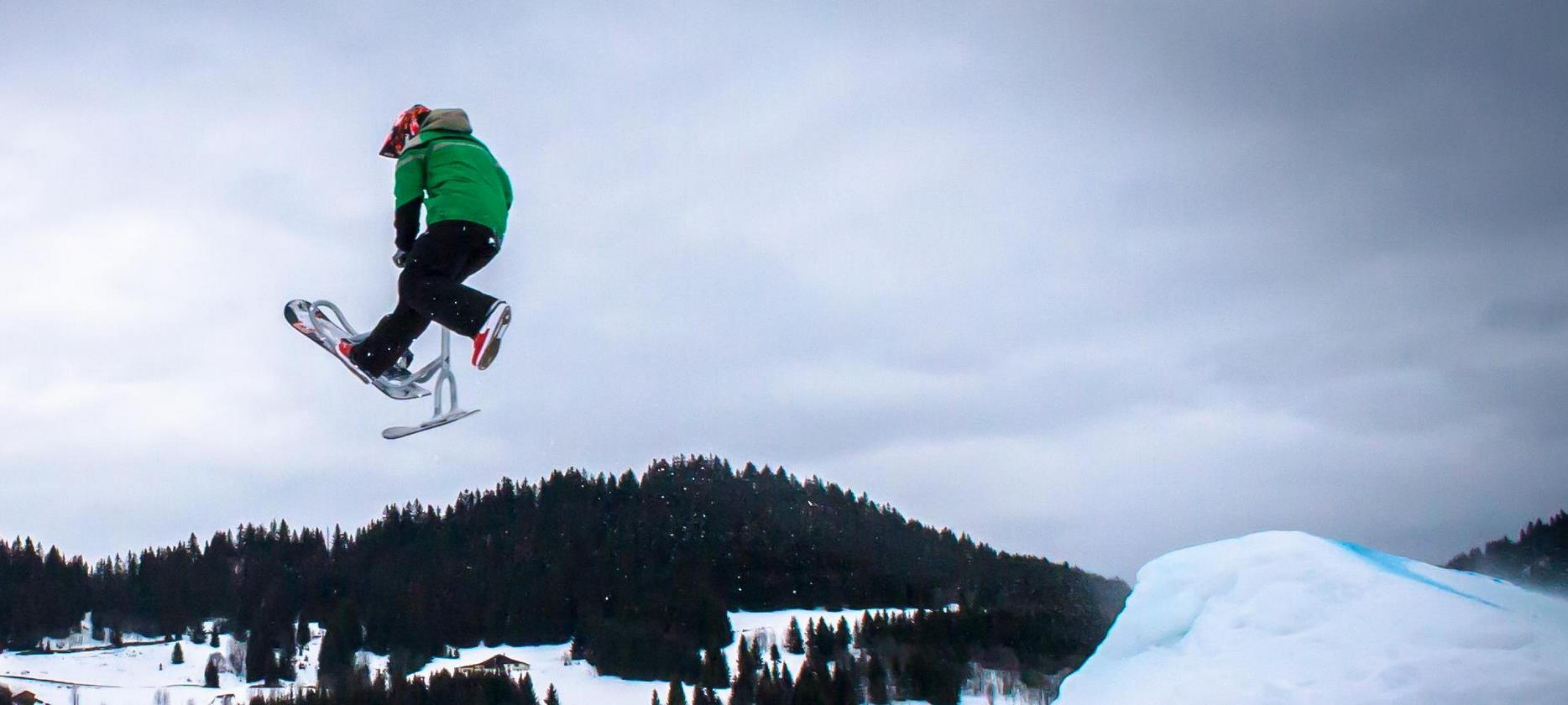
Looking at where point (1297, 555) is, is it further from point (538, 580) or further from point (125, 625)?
point (125, 625)

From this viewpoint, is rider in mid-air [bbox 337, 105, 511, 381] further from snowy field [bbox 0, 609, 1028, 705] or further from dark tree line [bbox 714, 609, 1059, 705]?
snowy field [bbox 0, 609, 1028, 705]

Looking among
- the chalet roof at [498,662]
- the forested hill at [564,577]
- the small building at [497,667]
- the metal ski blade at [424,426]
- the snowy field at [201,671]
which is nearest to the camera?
the metal ski blade at [424,426]

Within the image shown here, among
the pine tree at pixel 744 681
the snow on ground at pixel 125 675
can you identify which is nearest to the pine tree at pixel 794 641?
the pine tree at pixel 744 681

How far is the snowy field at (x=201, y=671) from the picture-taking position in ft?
297

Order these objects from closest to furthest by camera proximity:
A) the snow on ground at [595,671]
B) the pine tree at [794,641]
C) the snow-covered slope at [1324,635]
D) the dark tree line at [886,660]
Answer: the snow-covered slope at [1324,635], the dark tree line at [886,660], the snow on ground at [595,671], the pine tree at [794,641]

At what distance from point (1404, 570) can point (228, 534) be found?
13209 centimetres

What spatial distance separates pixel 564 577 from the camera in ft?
372

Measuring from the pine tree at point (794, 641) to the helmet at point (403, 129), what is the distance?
89.7 m

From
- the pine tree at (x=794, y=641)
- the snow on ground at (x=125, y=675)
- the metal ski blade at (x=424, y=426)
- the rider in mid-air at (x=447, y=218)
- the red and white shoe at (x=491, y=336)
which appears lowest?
the pine tree at (x=794, y=641)

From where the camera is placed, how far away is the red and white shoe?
29.9 ft

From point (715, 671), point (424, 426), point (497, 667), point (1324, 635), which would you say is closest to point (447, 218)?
point (424, 426)

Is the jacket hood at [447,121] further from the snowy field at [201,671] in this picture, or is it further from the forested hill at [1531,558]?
the snowy field at [201,671]

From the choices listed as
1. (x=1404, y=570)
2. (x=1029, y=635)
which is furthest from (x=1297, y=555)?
(x=1029, y=635)

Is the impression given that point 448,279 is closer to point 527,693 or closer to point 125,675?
point 527,693
